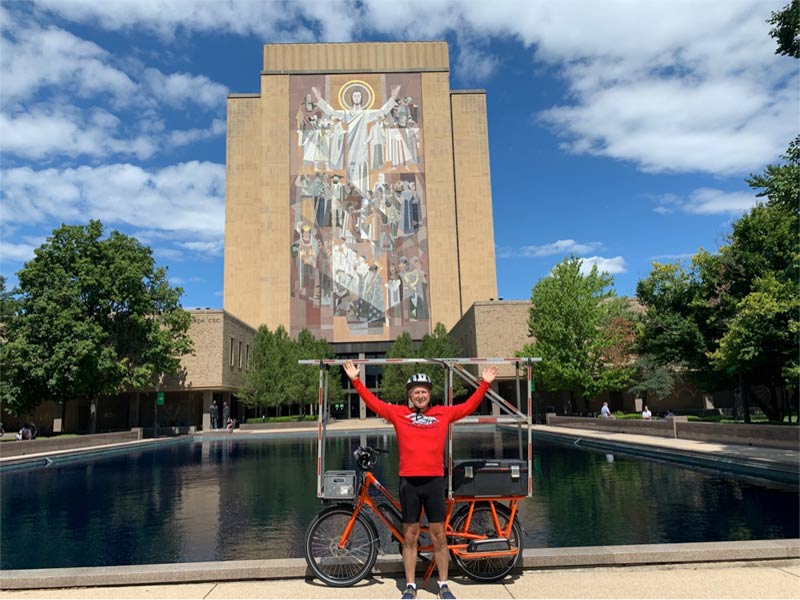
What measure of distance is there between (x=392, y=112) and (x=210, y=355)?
121 feet

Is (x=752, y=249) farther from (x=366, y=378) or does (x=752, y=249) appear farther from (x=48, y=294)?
(x=366, y=378)

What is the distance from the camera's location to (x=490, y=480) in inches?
236

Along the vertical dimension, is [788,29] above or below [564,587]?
above

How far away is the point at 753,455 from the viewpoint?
16.4 meters

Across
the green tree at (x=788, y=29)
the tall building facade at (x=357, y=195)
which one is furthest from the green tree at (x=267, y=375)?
the green tree at (x=788, y=29)

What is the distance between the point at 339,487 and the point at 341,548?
58cm

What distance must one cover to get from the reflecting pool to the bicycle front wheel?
96.0 inches

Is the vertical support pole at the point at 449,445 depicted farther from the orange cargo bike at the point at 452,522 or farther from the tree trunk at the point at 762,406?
the tree trunk at the point at 762,406

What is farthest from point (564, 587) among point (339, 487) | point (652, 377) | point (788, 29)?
point (652, 377)

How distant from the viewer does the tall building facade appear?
2498 inches

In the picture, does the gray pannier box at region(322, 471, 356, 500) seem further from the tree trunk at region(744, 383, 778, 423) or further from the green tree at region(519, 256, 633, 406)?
the green tree at region(519, 256, 633, 406)

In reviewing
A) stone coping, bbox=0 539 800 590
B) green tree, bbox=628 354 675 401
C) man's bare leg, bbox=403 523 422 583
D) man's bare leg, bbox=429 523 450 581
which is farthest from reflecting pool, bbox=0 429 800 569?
green tree, bbox=628 354 675 401

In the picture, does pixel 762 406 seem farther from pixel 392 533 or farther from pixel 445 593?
pixel 445 593

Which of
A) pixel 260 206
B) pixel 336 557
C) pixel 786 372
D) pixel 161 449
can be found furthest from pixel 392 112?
pixel 336 557
